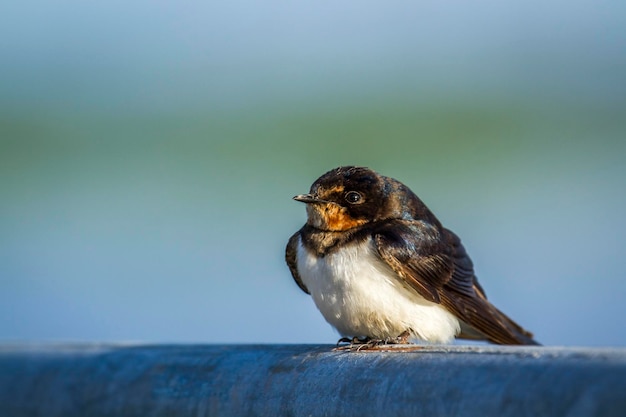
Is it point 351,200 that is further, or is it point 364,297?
point 351,200

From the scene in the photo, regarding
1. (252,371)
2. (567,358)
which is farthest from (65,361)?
(567,358)

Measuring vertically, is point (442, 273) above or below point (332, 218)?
below

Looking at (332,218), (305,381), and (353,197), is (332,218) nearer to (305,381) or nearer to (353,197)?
(353,197)

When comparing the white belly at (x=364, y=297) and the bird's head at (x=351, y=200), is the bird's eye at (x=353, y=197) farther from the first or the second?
the white belly at (x=364, y=297)

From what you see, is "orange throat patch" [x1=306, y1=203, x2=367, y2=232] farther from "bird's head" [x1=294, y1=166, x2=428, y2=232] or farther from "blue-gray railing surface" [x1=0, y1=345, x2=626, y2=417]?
"blue-gray railing surface" [x1=0, y1=345, x2=626, y2=417]

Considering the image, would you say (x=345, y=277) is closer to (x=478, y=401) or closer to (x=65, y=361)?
(x=65, y=361)

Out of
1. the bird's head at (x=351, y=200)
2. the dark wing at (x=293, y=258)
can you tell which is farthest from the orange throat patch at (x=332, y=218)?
the dark wing at (x=293, y=258)

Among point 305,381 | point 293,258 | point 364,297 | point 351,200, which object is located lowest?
point 305,381

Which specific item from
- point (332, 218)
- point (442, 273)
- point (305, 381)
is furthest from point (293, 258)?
point (305, 381)
